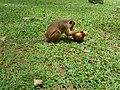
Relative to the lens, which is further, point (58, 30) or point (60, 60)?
point (58, 30)

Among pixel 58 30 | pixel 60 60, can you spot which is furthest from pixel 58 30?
pixel 60 60

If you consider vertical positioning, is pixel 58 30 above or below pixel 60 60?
above

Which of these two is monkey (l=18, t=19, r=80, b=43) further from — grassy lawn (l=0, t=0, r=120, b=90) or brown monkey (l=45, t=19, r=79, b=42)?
grassy lawn (l=0, t=0, r=120, b=90)

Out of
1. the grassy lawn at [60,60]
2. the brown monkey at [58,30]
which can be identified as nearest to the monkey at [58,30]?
the brown monkey at [58,30]

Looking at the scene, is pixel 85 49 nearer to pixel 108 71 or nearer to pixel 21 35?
pixel 108 71

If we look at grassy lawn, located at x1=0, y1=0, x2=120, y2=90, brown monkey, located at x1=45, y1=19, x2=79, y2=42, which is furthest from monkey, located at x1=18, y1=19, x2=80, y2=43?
grassy lawn, located at x1=0, y1=0, x2=120, y2=90

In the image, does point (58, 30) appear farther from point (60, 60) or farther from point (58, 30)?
point (60, 60)

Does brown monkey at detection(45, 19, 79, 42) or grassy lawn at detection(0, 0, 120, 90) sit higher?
brown monkey at detection(45, 19, 79, 42)

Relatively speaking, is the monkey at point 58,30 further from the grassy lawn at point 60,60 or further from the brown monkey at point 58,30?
the grassy lawn at point 60,60

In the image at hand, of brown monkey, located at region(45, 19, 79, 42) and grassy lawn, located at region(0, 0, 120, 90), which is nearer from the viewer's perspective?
grassy lawn, located at region(0, 0, 120, 90)

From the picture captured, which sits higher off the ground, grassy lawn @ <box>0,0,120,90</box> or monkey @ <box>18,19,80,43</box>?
monkey @ <box>18,19,80,43</box>

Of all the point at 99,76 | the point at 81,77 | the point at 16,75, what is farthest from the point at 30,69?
the point at 99,76

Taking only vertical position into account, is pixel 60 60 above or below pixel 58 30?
below

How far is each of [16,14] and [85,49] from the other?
8.60ft
